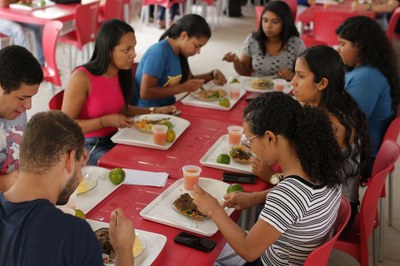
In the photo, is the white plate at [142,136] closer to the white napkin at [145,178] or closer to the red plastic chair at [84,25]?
the white napkin at [145,178]

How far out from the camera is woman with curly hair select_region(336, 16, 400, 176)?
3006 millimetres

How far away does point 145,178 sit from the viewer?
2.30 m

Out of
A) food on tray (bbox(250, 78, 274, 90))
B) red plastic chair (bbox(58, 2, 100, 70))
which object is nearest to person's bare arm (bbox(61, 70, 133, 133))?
food on tray (bbox(250, 78, 274, 90))

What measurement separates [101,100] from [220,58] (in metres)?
4.22

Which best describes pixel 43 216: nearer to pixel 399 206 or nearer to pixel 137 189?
pixel 137 189

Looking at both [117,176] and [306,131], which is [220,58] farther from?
[306,131]

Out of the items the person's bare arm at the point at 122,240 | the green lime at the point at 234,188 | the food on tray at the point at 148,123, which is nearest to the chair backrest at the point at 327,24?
the food on tray at the point at 148,123

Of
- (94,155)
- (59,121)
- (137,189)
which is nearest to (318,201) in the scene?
(137,189)

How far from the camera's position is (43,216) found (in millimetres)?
1316

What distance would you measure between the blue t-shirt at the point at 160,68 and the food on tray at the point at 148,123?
0.57 metres

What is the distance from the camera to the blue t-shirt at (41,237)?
130 cm

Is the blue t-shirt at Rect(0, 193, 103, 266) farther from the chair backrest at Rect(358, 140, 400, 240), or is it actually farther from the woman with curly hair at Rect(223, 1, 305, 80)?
the woman with curly hair at Rect(223, 1, 305, 80)

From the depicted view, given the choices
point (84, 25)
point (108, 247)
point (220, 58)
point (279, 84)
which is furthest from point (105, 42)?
point (220, 58)

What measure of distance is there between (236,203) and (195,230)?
27 cm
